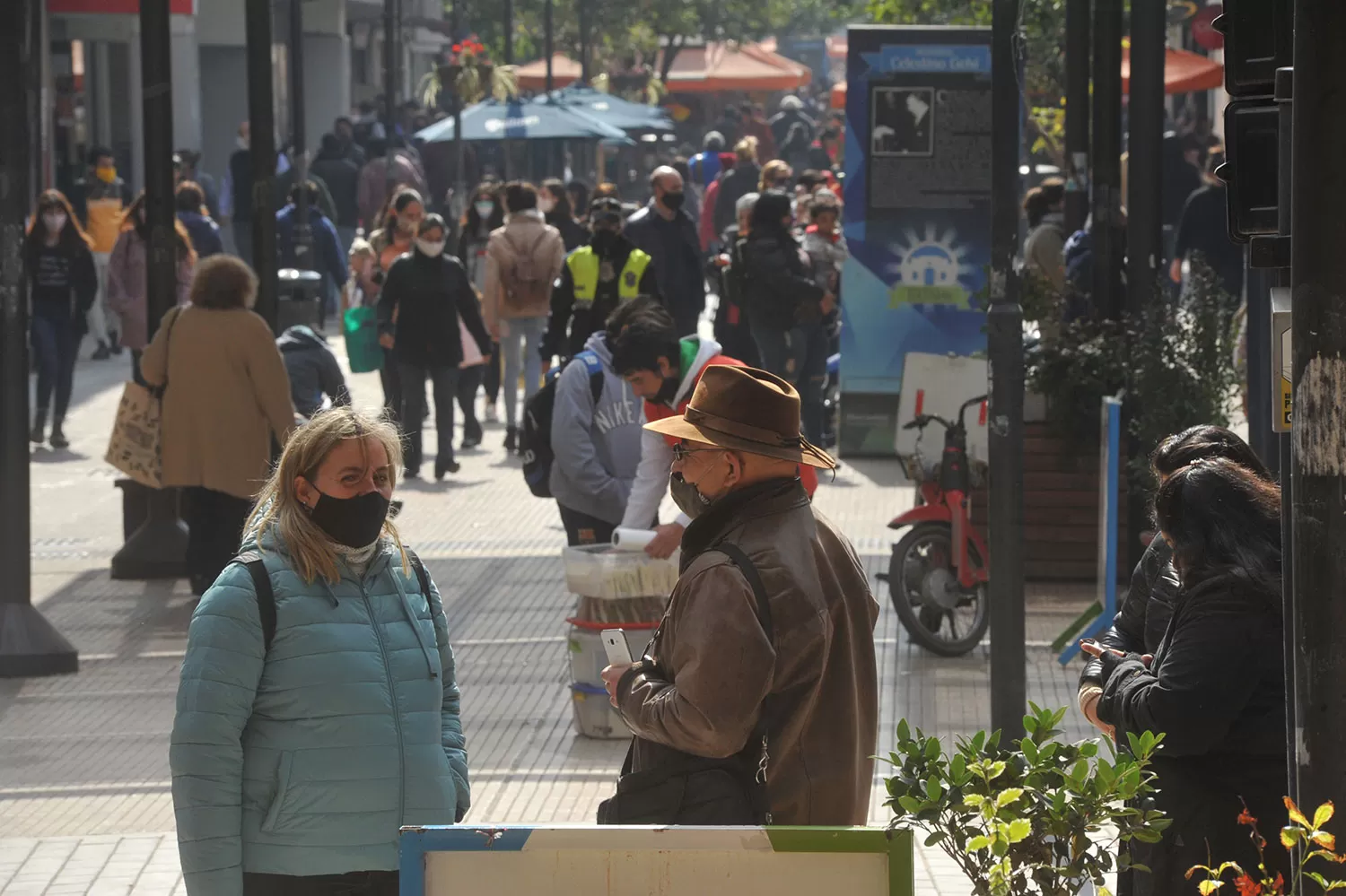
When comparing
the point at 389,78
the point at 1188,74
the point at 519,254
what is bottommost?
the point at 519,254

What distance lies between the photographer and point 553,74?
42.1 m

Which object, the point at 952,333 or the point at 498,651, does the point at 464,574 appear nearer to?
the point at 498,651

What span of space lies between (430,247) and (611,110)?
1665cm

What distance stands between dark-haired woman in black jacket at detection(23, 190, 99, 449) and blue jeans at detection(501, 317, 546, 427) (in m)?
3.27

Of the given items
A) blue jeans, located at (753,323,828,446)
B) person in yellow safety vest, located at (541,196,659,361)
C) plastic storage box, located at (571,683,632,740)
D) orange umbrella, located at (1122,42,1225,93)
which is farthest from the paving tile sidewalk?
orange umbrella, located at (1122,42,1225,93)

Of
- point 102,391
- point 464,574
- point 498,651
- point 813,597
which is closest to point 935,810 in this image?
point 813,597

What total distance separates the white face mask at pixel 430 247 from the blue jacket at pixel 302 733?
33.5 feet

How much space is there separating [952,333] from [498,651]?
6.27m

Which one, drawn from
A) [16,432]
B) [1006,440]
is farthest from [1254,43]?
[16,432]

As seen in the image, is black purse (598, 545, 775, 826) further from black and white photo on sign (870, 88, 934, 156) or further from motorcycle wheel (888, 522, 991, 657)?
black and white photo on sign (870, 88, 934, 156)

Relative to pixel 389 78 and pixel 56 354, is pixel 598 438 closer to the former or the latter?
pixel 56 354

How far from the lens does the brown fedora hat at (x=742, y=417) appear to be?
162 inches

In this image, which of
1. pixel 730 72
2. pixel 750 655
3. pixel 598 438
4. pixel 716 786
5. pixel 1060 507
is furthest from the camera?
pixel 730 72

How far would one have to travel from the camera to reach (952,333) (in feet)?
49.6
